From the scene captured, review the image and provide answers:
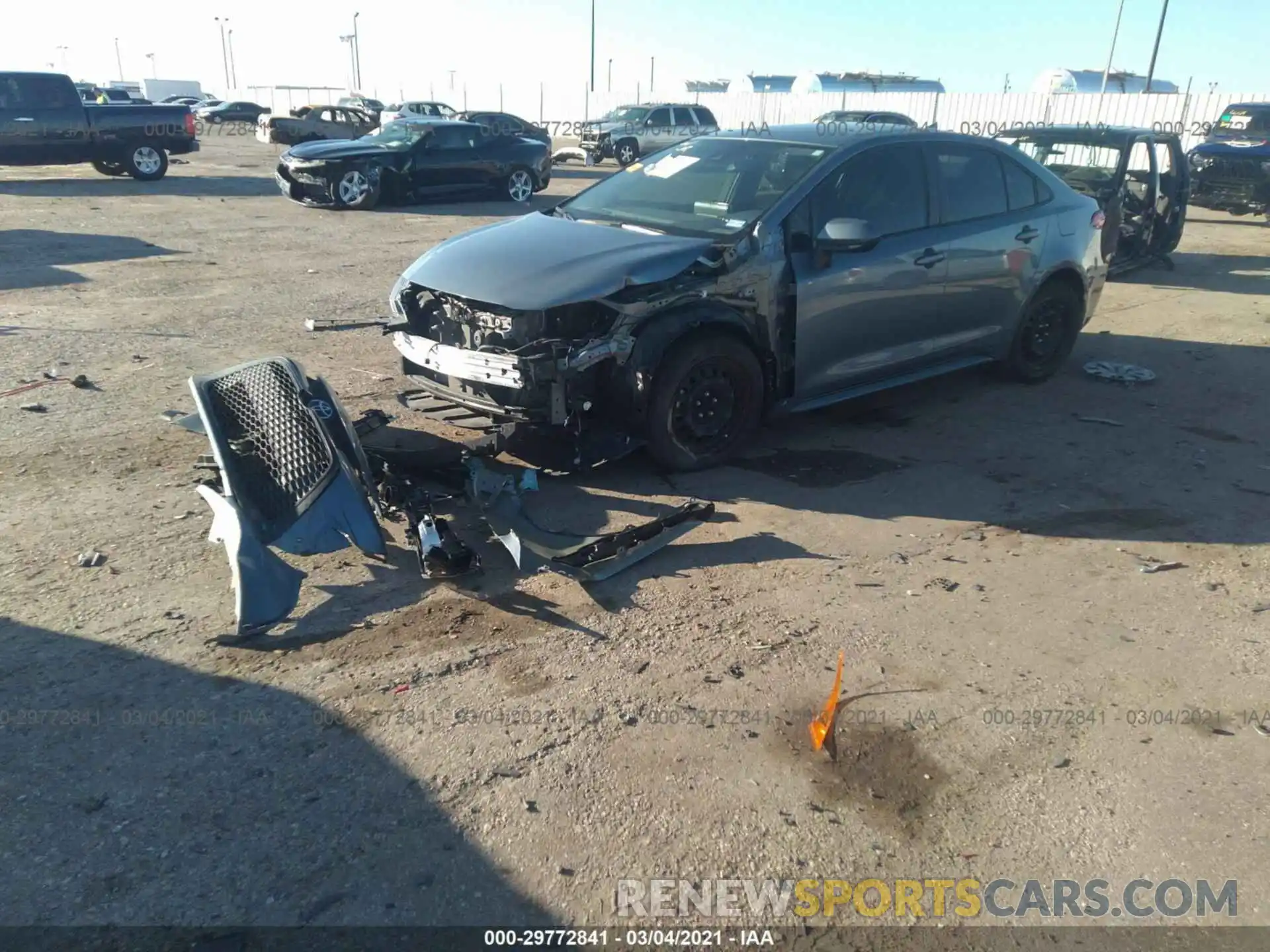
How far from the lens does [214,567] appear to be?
4188 mm

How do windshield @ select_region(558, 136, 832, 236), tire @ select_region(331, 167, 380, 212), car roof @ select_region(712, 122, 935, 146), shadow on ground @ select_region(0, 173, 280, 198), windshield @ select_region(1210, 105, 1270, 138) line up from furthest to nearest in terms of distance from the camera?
windshield @ select_region(1210, 105, 1270, 138), shadow on ground @ select_region(0, 173, 280, 198), tire @ select_region(331, 167, 380, 212), car roof @ select_region(712, 122, 935, 146), windshield @ select_region(558, 136, 832, 236)

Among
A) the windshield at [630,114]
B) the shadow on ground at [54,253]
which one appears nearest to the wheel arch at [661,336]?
the shadow on ground at [54,253]

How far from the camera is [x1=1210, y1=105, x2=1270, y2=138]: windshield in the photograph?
19.6m

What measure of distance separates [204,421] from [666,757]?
2.58 m

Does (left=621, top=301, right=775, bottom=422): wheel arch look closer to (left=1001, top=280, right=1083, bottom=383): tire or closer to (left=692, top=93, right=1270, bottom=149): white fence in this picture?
(left=1001, top=280, right=1083, bottom=383): tire

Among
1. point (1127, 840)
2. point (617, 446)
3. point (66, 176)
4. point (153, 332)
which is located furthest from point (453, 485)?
point (66, 176)

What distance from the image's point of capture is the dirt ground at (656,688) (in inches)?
107

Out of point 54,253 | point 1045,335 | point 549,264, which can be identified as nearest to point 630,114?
point 54,253

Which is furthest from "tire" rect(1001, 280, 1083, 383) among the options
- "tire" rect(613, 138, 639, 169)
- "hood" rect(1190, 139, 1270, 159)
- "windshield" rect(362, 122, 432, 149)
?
"tire" rect(613, 138, 639, 169)

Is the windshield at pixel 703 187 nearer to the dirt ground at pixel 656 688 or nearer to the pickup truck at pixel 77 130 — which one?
the dirt ground at pixel 656 688

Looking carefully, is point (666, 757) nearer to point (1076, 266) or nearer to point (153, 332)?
point (1076, 266)

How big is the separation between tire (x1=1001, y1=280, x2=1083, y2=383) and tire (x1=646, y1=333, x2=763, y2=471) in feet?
9.08

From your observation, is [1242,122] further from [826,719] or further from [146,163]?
[146,163]

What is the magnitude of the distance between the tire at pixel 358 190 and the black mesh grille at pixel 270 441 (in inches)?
510
